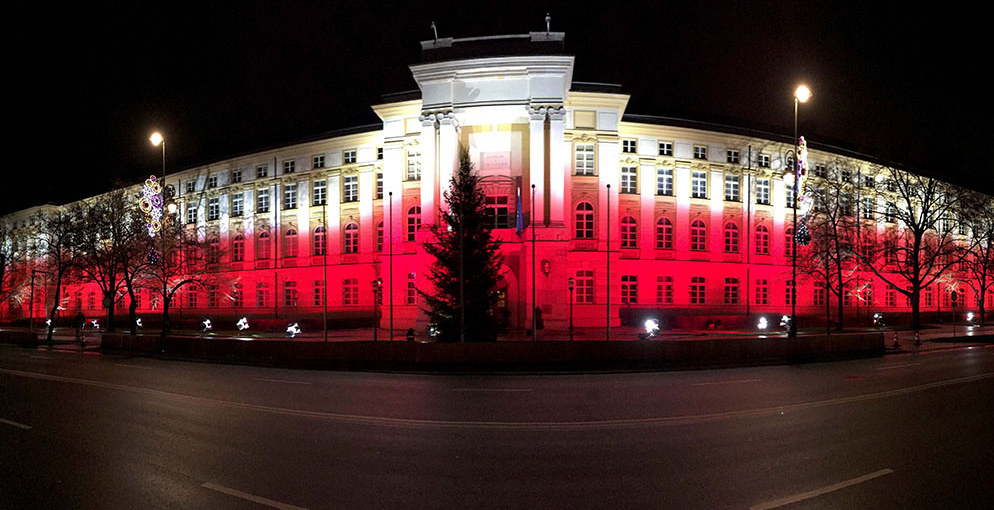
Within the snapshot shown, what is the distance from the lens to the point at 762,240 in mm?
54500

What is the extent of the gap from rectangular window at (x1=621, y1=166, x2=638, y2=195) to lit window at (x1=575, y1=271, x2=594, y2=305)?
8821 mm

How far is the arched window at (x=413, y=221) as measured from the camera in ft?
159

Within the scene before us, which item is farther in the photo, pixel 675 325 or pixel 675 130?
pixel 675 130

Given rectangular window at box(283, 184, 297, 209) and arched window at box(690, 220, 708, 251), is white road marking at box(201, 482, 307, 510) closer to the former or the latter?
arched window at box(690, 220, 708, 251)

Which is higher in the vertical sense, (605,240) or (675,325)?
(605,240)

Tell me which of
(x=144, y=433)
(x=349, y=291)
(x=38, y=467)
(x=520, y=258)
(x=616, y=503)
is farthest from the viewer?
(x=349, y=291)

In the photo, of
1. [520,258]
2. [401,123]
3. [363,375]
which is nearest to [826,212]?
[520,258]

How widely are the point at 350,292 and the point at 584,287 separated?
73.7 feet

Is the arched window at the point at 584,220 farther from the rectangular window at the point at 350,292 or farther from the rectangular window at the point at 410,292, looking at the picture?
the rectangular window at the point at 350,292

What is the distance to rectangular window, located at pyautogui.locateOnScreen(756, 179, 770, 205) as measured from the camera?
54.2 meters

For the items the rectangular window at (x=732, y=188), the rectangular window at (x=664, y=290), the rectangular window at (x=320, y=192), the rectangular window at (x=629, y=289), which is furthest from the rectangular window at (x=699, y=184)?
the rectangular window at (x=320, y=192)

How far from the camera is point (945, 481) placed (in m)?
7.03

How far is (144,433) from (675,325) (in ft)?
132

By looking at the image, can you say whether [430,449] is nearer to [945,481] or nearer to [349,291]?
[945,481]
